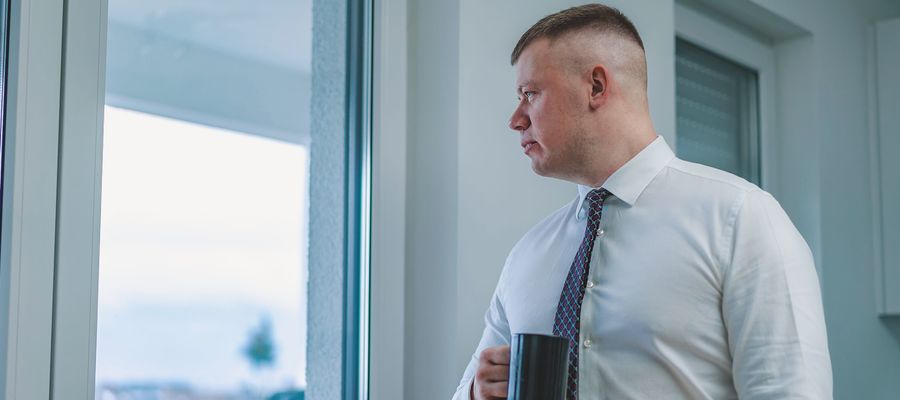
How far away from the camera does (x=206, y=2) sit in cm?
164

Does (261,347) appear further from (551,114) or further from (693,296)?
(693,296)

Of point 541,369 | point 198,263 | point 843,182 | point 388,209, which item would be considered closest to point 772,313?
point 541,369

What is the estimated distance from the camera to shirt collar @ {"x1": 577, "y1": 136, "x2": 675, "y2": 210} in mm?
1323

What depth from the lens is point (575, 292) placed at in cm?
129

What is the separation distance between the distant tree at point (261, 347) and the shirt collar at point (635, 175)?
0.67m

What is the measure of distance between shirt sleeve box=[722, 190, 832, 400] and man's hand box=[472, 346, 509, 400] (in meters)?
0.28

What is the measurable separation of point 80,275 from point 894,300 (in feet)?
8.48

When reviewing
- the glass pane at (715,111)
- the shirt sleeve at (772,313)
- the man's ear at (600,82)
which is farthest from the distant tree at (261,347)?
the glass pane at (715,111)

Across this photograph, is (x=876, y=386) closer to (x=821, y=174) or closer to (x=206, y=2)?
A: (x=821, y=174)

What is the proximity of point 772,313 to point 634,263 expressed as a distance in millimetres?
196

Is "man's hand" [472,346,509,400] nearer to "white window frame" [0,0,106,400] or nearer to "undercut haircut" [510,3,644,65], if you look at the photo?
"undercut haircut" [510,3,644,65]

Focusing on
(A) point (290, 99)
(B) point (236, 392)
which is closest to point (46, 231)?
(B) point (236, 392)

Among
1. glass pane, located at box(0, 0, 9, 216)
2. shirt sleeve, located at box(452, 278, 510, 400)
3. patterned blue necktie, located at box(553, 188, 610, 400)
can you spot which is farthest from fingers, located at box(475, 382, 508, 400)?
glass pane, located at box(0, 0, 9, 216)

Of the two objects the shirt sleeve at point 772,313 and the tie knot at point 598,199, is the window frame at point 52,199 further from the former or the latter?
the shirt sleeve at point 772,313
